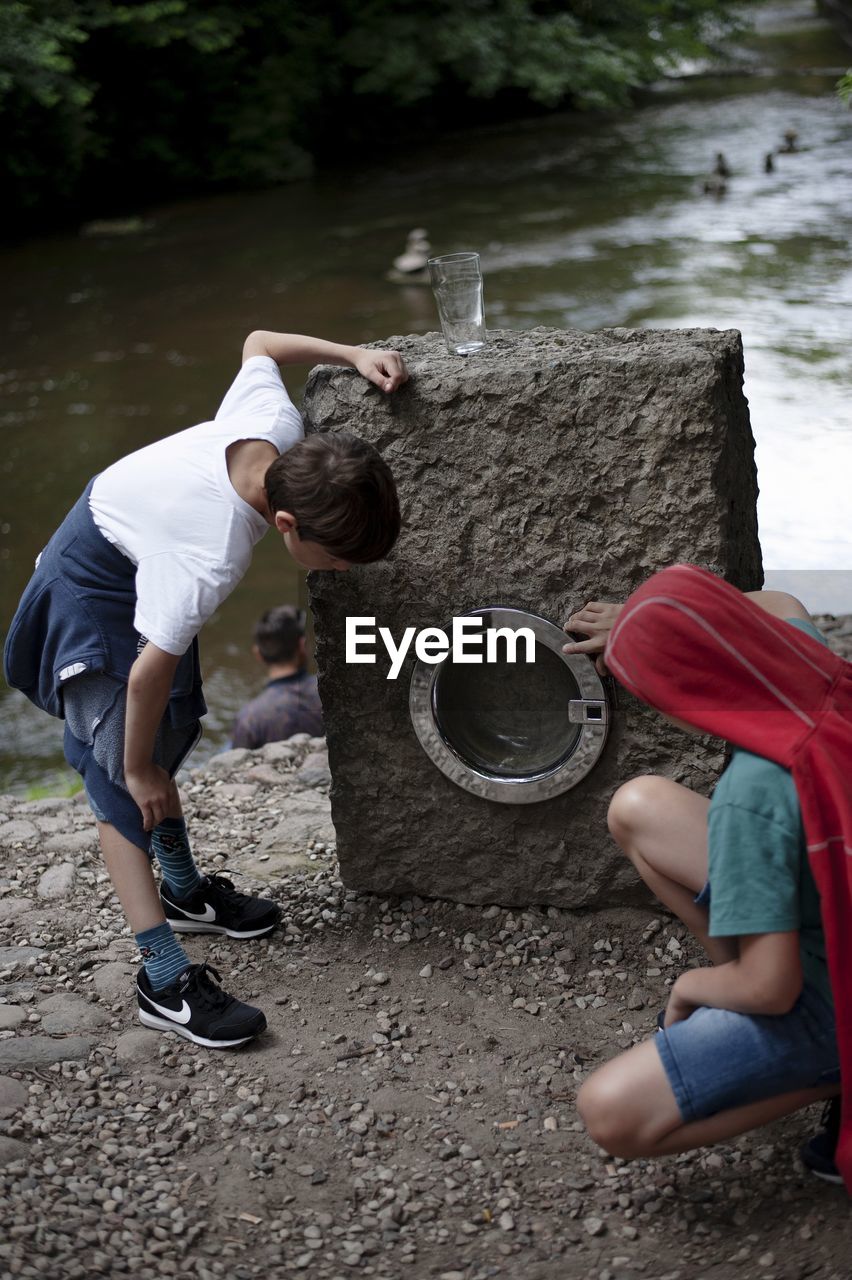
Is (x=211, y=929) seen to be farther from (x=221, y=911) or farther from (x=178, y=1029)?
(x=178, y=1029)

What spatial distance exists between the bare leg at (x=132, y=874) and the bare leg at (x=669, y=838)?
0.89 m

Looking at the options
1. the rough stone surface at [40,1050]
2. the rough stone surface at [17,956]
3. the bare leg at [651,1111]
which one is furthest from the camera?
the rough stone surface at [17,956]

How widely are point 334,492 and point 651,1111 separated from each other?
1110 mm

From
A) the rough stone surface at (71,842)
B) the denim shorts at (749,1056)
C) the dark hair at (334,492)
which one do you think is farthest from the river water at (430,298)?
the denim shorts at (749,1056)

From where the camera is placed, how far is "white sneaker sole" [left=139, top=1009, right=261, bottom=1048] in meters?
2.44

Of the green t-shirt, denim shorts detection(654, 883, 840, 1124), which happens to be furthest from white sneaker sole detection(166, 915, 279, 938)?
the green t-shirt

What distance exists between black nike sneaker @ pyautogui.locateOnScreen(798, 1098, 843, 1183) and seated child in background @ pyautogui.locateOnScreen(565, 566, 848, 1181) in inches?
3.4

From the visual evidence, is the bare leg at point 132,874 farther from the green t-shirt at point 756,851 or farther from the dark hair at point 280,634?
the dark hair at point 280,634

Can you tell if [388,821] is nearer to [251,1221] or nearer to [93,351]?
[251,1221]

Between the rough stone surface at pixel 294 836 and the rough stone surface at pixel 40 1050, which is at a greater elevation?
the rough stone surface at pixel 40 1050

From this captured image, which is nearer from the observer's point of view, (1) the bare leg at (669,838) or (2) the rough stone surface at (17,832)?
(1) the bare leg at (669,838)

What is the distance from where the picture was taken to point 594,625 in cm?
244

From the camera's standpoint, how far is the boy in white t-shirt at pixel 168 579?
218 centimetres

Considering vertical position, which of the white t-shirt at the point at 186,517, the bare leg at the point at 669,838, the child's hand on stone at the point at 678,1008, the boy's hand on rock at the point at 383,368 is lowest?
the child's hand on stone at the point at 678,1008
